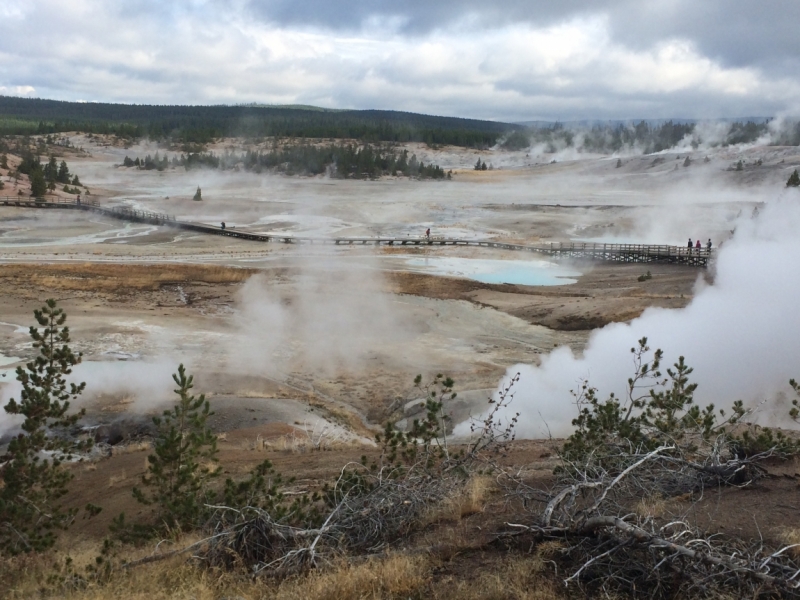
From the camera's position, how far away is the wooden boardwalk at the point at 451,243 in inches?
1382

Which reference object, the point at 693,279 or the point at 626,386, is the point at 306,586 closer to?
the point at 626,386

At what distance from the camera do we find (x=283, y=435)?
13906 mm

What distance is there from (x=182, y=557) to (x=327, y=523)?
139cm

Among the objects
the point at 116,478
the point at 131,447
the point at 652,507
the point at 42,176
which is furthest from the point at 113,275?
the point at 652,507

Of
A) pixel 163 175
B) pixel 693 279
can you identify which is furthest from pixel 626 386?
pixel 163 175

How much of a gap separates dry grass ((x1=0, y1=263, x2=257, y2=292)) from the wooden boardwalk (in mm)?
9442

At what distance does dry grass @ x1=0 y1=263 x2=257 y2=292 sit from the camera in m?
29.8

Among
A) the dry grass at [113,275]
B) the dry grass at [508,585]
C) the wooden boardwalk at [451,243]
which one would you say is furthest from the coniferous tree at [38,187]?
the dry grass at [508,585]

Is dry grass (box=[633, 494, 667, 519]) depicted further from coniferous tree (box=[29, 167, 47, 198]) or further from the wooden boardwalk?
coniferous tree (box=[29, 167, 47, 198])

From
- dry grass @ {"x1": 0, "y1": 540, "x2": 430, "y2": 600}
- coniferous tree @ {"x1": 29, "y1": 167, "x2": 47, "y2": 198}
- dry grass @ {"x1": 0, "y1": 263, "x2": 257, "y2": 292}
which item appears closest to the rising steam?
dry grass @ {"x1": 0, "y1": 540, "x2": 430, "y2": 600}

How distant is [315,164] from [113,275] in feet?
175

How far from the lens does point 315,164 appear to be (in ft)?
273

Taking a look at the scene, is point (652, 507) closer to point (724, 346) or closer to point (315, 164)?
point (724, 346)

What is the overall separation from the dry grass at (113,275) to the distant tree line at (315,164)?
49.4m
